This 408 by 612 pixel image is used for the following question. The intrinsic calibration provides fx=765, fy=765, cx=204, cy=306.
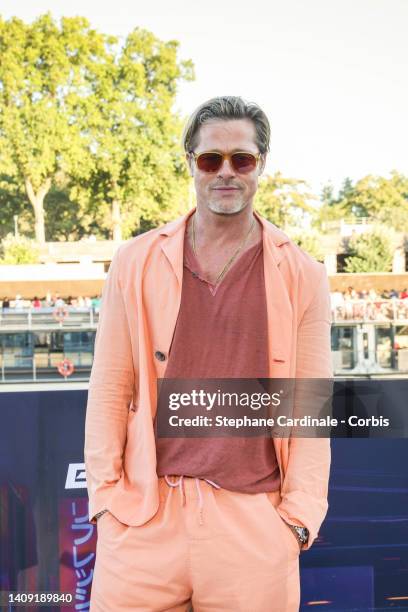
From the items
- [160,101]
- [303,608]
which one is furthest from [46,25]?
[303,608]

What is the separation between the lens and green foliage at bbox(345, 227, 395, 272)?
29.0 meters

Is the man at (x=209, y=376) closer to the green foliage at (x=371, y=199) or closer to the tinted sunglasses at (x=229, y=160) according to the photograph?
the tinted sunglasses at (x=229, y=160)

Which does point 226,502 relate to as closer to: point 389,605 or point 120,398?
point 120,398

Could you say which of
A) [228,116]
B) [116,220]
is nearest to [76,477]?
[228,116]

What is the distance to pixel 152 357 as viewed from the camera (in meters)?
1.42

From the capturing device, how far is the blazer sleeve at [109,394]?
1.42 metres

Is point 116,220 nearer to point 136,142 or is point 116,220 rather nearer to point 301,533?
point 136,142

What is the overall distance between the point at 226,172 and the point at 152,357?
1.21 ft

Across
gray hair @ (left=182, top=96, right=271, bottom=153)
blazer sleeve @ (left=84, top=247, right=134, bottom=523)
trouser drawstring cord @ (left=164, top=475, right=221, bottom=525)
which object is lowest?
trouser drawstring cord @ (left=164, top=475, right=221, bottom=525)

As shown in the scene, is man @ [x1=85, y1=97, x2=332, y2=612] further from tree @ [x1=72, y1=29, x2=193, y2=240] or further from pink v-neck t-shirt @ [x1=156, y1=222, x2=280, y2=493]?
tree @ [x1=72, y1=29, x2=193, y2=240]

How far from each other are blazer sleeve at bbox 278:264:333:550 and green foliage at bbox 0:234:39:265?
25.6m

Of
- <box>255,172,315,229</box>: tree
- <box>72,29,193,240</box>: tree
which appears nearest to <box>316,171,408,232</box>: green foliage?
<box>255,172,315,229</box>: tree

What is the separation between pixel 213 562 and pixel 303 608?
0.71 metres

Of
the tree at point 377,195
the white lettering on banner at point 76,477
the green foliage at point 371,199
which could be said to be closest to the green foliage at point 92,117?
the green foliage at point 371,199
